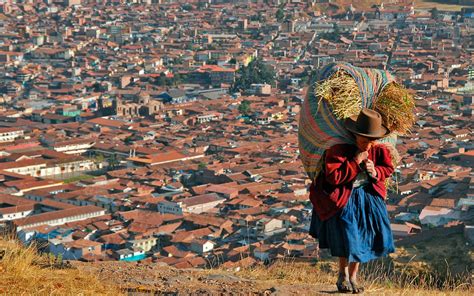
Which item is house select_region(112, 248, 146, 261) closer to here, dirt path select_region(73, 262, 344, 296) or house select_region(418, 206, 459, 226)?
house select_region(418, 206, 459, 226)

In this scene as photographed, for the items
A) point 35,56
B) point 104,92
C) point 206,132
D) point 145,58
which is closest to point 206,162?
point 206,132

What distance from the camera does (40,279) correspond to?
12.1ft

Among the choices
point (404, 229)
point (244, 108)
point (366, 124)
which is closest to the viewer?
point (366, 124)

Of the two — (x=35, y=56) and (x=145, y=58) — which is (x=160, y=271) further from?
(x=35, y=56)

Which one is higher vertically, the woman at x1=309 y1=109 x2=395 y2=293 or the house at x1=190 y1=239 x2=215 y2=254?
the woman at x1=309 y1=109 x2=395 y2=293

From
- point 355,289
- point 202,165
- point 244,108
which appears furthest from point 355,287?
point 244,108

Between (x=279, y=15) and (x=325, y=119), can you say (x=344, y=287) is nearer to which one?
(x=325, y=119)

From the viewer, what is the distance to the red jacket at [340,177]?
3488mm

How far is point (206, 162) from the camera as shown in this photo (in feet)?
72.5

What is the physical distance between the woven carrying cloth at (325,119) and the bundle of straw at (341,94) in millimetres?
19

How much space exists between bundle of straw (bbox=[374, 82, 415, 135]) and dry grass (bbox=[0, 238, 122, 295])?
1.22 meters

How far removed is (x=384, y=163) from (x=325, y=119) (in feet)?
0.96

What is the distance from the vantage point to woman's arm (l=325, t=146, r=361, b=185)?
347 cm

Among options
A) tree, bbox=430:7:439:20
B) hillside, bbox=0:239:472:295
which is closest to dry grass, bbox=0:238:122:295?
hillside, bbox=0:239:472:295
